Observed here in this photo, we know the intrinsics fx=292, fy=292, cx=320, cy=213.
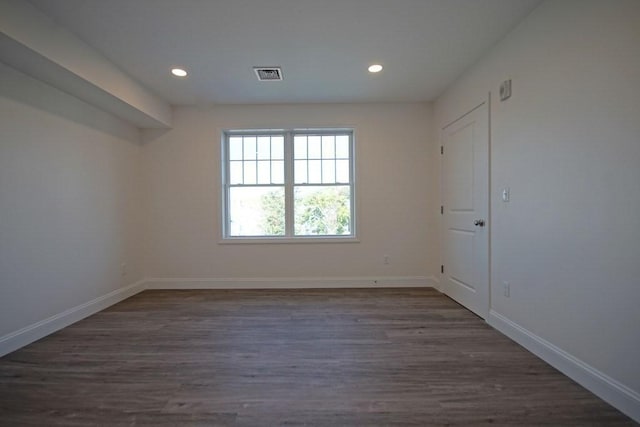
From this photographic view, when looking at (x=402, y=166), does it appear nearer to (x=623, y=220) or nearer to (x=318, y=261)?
(x=318, y=261)

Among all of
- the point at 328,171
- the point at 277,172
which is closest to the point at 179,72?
the point at 277,172

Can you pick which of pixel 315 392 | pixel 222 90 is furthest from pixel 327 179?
pixel 315 392

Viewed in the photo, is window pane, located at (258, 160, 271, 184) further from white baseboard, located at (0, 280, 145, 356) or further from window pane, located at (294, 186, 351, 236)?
white baseboard, located at (0, 280, 145, 356)

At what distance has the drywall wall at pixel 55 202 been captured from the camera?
7.68ft

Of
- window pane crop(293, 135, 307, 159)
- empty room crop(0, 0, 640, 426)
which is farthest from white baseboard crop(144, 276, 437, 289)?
window pane crop(293, 135, 307, 159)

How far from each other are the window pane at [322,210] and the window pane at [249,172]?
647 mm

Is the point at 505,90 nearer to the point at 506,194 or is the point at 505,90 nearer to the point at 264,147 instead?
the point at 506,194

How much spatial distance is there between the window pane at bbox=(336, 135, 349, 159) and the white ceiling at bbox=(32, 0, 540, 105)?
0.84 m

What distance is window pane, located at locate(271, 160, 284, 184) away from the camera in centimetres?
424

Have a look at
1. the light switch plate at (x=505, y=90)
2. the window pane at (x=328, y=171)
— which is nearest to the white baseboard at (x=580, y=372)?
the light switch plate at (x=505, y=90)

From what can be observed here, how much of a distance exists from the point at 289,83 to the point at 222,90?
2.83 feet

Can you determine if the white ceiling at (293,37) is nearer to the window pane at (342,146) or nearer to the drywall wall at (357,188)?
the drywall wall at (357,188)

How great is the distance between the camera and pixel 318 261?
4.14 metres

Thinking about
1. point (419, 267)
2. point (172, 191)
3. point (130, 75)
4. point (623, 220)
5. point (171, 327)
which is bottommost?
point (171, 327)
